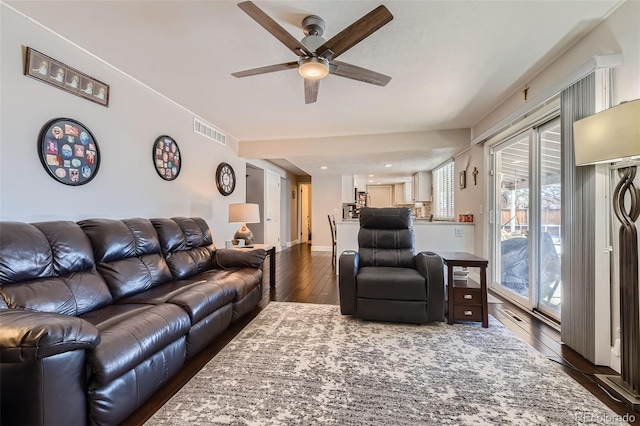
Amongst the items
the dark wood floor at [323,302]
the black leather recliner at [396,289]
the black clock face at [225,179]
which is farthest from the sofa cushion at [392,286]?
the black clock face at [225,179]

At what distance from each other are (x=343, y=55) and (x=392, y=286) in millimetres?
2199

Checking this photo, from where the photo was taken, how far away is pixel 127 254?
2.24 metres

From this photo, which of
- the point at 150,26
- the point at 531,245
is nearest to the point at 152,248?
the point at 150,26

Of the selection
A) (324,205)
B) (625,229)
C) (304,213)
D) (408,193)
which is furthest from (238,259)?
(408,193)

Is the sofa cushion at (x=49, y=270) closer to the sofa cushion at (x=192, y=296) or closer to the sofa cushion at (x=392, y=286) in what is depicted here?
the sofa cushion at (x=192, y=296)

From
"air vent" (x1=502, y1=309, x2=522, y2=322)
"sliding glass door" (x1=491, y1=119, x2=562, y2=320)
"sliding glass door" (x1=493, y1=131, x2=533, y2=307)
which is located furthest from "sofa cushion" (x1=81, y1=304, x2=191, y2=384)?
"sliding glass door" (x1=493, y1=131, x2=533, y2=307)

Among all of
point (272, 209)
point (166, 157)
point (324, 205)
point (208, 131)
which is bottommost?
point (272, 209)

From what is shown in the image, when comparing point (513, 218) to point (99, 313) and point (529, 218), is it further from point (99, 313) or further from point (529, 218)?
point (99, 313)

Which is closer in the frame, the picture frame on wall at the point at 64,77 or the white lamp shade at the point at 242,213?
the picture frame on wall at the point at 64,77

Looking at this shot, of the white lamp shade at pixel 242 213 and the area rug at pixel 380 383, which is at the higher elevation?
the white lamp shade at pixel 242 213

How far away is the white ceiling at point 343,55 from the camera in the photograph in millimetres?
1808

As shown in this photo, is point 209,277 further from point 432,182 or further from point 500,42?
point 432,182

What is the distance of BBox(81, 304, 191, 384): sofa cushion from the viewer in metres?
1.26

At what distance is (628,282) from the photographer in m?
1.57
